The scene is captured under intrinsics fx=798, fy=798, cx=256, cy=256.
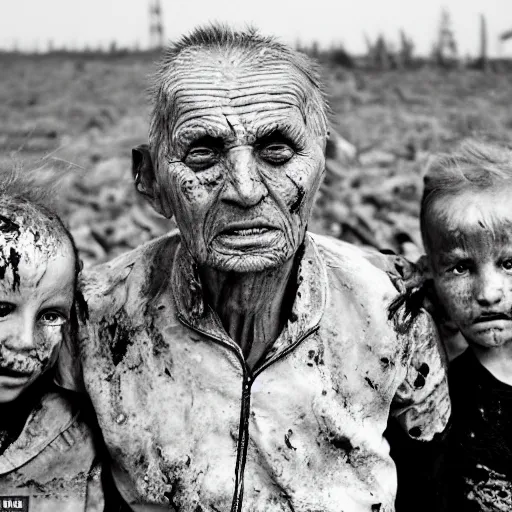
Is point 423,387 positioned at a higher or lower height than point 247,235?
lower

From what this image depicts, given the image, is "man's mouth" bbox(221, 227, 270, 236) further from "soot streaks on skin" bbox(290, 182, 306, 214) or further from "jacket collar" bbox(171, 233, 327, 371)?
Answer: "jacket collar" bbox(171, 233, 327, 371)

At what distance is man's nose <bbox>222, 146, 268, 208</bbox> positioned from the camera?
2.24 meters

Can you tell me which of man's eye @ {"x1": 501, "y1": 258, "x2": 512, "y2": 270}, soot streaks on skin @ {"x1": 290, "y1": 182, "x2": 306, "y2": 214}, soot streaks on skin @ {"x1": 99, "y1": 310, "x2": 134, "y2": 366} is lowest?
soot streaks on skin @ {"x1": 99, "y1": 310, "x2": 134, "y2": 366}

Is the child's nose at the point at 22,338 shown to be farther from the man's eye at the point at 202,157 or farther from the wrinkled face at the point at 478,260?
the wrinkled face at the point at 478,260

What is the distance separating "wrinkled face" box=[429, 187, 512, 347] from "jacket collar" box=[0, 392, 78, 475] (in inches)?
54.4

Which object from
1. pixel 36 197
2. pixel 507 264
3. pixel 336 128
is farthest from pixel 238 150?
pixel 336 128

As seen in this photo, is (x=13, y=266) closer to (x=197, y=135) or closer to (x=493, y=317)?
(x=197, y=135)

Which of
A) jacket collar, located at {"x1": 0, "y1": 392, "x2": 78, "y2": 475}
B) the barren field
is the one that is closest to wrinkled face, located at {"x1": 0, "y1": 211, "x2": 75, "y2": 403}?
jacket collar, located at {"x1": 0, "y1": 392, "x2": 78, "y2": 475}

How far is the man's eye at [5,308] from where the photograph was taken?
2355 mm

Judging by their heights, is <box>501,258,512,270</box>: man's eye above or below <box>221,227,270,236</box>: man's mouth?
below

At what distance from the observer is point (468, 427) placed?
2.90 m

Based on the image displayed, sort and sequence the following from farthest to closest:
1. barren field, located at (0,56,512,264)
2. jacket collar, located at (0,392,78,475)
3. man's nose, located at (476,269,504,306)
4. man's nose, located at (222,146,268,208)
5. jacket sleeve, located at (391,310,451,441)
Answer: barren field, located at (0,56,512,264), jacket sleeve, located at (391,310,451,441), man's nose, located at (476,269,504,306), jacket collar, located at (0,392,78,475), man's nose, located at (222,146,268,208)

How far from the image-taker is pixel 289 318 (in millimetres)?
2545

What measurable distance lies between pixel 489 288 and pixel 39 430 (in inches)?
61.7
